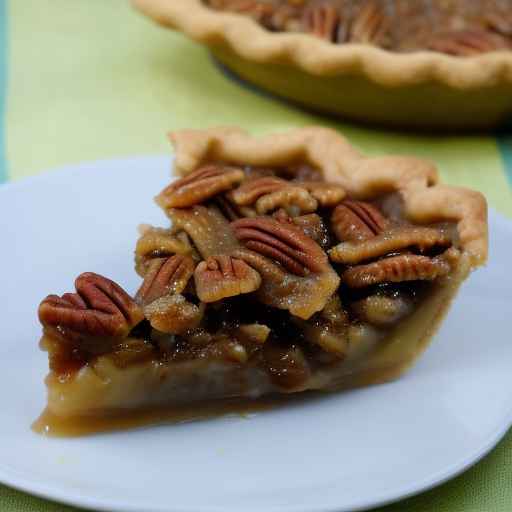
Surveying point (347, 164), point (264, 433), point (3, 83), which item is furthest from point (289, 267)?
point (3, 83)

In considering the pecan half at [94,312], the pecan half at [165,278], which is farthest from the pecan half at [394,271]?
the pecan half at [94,312]

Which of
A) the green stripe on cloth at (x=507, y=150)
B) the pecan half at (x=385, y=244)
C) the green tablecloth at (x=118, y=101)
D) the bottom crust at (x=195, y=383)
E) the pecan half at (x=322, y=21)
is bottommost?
the green stripe on cloth at (x=507, y=150)

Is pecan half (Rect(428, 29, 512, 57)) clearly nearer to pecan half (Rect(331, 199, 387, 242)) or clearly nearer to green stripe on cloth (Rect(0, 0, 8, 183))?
pecan half (Rect(331, 199, 387, 242))

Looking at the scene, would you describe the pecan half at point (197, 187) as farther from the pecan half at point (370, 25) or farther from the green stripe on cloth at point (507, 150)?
the green stripe on cloth at point (507, 150)

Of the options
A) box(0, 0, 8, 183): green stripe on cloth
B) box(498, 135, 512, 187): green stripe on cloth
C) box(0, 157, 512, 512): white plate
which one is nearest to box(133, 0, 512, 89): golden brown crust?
box(498, 135, 512, 187): green stripe on cloth

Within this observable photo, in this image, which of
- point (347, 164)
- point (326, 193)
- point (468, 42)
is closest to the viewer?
point (326, 193)

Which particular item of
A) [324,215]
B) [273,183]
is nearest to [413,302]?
[324,215]

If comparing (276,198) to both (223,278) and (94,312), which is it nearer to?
(223,278)
